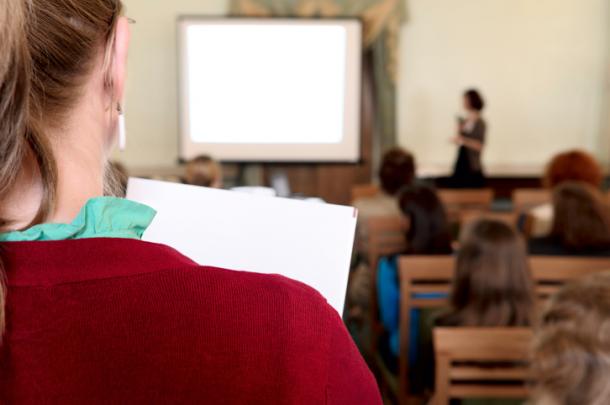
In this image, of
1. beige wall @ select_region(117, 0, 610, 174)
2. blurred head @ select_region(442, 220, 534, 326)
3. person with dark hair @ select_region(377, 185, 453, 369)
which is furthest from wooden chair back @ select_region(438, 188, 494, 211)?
beige wall @ select_region(117, 0, 610, 174)

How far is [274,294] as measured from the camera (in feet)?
1.56

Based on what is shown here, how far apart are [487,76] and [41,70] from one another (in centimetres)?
603

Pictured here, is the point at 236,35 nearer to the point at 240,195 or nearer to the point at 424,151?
the point at 424,151

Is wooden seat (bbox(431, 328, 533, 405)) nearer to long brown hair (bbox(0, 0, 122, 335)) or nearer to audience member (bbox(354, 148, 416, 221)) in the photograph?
long brown hair (bbox(0, 0, 122, 335))

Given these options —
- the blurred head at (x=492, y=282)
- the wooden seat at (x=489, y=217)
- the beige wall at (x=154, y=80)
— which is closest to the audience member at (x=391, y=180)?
the wooden seat at (x=489, y=217)

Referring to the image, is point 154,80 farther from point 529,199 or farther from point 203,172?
point 529,199

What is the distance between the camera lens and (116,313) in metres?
0.46

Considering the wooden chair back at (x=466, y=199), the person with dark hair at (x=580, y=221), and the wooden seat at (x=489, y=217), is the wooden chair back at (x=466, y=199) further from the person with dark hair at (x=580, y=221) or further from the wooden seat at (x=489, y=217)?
the person with dark hair at (x=580, y=221)

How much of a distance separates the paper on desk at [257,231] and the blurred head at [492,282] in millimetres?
1327

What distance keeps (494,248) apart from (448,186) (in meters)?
3.67

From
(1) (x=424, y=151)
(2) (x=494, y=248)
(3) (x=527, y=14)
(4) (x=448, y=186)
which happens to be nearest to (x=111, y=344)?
(2) (x=494, y=248)

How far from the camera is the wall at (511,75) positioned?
19.9ft

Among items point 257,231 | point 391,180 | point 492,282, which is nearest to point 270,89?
point 391,180

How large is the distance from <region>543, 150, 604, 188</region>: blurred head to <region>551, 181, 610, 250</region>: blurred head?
1.00m
